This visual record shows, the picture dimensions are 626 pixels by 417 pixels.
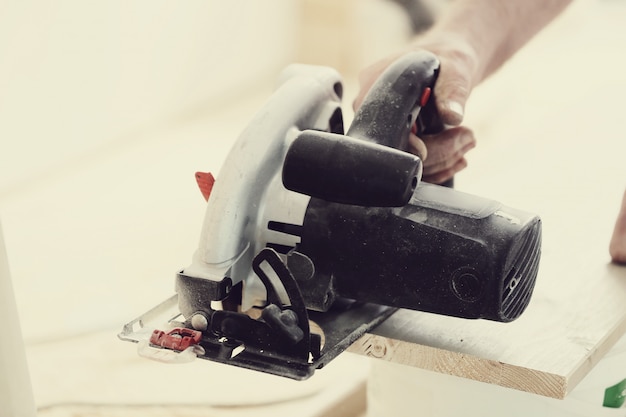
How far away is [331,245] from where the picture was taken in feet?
2.98

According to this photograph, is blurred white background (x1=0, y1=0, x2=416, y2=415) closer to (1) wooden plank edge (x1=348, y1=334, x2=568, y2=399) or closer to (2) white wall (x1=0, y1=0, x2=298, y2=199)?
(2) white wall (x1=0, y1=0, x2=298, y2=199)

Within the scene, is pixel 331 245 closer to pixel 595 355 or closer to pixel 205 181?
pixel 205 181

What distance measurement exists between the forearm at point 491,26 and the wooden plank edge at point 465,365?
1.24 ft

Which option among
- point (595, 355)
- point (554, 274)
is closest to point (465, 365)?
point (595, 355)

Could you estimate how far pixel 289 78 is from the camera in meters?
1.07

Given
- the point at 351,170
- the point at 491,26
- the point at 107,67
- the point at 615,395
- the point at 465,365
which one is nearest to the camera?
the point at 351,170

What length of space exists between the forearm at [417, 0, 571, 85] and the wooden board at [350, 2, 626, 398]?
0.22m

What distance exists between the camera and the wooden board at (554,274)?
0.96m

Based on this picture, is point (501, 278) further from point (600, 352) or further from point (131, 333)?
point (131, 333)

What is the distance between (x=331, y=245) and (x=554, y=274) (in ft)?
1.30

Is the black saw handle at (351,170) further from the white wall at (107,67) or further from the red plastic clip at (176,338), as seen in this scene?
the white wall at (107,67)

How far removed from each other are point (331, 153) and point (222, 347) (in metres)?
0.22

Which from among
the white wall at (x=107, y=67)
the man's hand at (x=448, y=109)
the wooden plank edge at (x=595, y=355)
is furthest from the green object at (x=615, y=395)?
the white wall at (x=107, y=67)

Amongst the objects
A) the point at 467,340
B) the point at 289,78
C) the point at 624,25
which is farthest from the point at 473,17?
the point at 624,25
